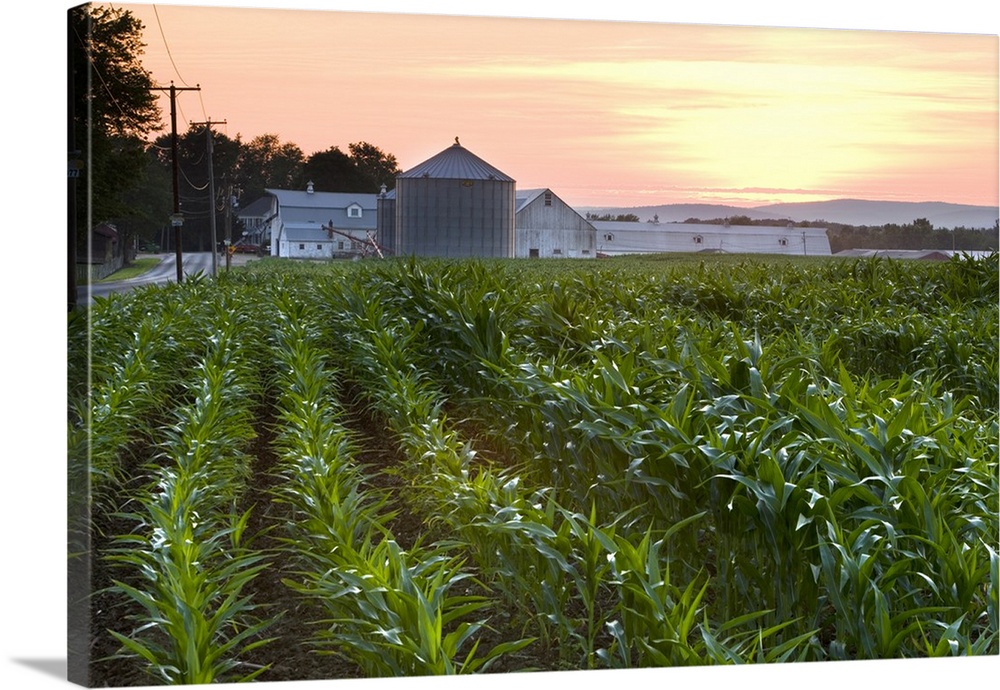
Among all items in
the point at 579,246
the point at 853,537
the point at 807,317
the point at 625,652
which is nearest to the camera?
the point at 625,652

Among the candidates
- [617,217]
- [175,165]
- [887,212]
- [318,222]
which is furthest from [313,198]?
[887,212]

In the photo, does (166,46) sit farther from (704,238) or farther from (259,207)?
(704,238)

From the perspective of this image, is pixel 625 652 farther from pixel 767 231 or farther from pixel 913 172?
pixel 913 172

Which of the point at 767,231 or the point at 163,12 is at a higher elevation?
the point at 163,12

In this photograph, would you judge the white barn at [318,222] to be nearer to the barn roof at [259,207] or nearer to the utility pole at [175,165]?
the barn roof at [259,207]

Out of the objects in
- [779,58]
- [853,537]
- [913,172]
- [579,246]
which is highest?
[779,58]

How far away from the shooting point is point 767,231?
4.47m

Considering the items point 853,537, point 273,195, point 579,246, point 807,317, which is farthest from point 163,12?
point 807,317

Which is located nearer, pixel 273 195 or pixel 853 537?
pixel 853 537

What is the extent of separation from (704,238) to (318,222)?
1.48m

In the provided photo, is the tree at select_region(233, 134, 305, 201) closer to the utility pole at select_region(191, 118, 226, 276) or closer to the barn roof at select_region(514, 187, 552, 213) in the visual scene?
the utility pole at select_region(191, 118, 226, 276)

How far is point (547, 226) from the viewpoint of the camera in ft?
14.2

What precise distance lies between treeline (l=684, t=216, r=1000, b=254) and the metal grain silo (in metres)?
0.74

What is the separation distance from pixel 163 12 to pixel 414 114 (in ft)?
2.92
